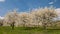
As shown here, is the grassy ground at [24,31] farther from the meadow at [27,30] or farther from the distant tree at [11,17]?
the distant tree at [11,17]

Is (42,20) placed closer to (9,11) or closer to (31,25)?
(31,25)

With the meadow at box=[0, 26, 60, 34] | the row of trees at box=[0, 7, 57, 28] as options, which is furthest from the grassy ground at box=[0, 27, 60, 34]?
the row of trees at box=[0, 7, 57, 28]

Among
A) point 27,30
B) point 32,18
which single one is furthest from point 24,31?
Answer: point 32,18

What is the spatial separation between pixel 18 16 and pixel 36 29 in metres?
0.52

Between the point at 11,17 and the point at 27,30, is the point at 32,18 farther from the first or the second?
the point at 11,17

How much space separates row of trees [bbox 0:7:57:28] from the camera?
15.8ft

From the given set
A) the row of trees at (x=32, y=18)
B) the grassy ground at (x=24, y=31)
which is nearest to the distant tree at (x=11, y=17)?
the row of trees at (x=32, y=18)

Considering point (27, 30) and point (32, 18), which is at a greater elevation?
point (32, 18)

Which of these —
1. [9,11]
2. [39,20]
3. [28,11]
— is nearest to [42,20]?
[39,20]

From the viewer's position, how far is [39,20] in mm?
4883

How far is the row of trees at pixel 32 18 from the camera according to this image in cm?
480

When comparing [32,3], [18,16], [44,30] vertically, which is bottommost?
[44,30]

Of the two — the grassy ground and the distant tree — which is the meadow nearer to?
the grassy ground

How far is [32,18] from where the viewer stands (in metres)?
4.86
